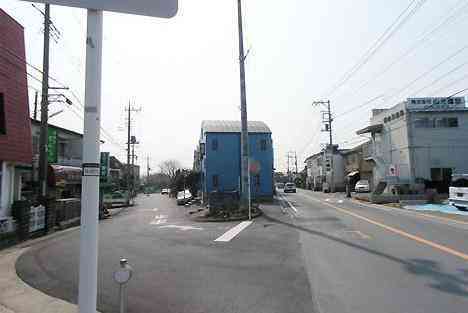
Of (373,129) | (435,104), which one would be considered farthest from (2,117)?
(373,129)

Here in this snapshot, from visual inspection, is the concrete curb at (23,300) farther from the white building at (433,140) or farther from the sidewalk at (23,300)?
the white building at (433,140)

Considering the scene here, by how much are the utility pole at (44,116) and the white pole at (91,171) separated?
1543cm

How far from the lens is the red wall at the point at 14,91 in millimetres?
13188

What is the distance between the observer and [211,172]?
38.4 m

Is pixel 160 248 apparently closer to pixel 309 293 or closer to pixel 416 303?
pixel 309 293

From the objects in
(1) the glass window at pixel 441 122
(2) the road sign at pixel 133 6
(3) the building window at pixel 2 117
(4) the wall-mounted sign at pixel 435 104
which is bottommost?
(2) the road sign at pixel 133 6

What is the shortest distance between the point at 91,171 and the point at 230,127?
37.9 meters

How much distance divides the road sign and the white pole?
0.10m

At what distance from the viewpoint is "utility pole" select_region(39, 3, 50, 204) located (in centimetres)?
1705

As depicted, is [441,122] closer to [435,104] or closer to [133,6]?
[435,104]

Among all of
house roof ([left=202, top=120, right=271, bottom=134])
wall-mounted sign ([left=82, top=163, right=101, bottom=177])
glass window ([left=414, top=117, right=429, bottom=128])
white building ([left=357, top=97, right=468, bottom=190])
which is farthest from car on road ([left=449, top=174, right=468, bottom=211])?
wall-mounted sign ([left=82, top=163, right=101, bottom=177])

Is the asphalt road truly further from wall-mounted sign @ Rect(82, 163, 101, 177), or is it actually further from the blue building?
the blue building

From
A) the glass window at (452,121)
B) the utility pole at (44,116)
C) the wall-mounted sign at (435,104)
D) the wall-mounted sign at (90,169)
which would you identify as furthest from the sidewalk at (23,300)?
the glass window at (452,121)

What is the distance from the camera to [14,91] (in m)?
13.9
